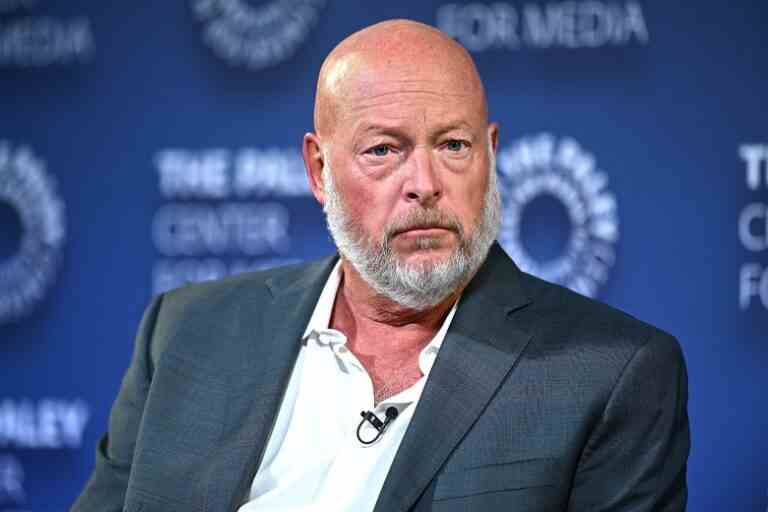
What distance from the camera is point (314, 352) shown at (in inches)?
83.4

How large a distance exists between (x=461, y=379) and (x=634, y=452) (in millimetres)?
296

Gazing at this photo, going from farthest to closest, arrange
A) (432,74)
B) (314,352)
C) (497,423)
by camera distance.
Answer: (314,352) → (432,74) → (497,423)

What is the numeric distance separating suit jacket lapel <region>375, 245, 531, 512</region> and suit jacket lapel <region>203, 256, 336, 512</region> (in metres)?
0.27

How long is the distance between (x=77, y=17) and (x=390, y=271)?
1461 mm

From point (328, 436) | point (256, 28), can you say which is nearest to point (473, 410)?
point (328, 436)

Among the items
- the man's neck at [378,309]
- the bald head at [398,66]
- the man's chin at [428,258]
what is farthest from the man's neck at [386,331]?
the bald head at [398,66]

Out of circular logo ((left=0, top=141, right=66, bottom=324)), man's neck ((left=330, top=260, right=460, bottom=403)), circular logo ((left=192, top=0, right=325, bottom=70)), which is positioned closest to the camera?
man's neck ((left=330, top=260, right=460, bottom=403))

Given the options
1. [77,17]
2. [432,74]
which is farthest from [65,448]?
[432,74]

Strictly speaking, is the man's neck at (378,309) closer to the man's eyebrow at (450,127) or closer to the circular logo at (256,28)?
the man's eyebrow at (450,127)

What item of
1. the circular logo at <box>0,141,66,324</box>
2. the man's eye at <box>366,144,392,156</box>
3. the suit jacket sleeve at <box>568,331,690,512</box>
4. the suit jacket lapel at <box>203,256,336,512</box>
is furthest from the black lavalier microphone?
the circular logo at <box>0,141,66,324</box>

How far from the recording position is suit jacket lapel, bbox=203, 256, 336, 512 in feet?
6.44

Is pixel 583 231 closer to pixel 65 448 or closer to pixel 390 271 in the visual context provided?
pixel 390 271

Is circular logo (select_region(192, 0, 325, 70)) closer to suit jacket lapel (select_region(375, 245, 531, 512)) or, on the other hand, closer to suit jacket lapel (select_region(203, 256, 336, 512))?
suit jacket lapel (select_region(203, 256, 336, 512))

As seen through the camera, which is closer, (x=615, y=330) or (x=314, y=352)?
(x=615, y=330)
